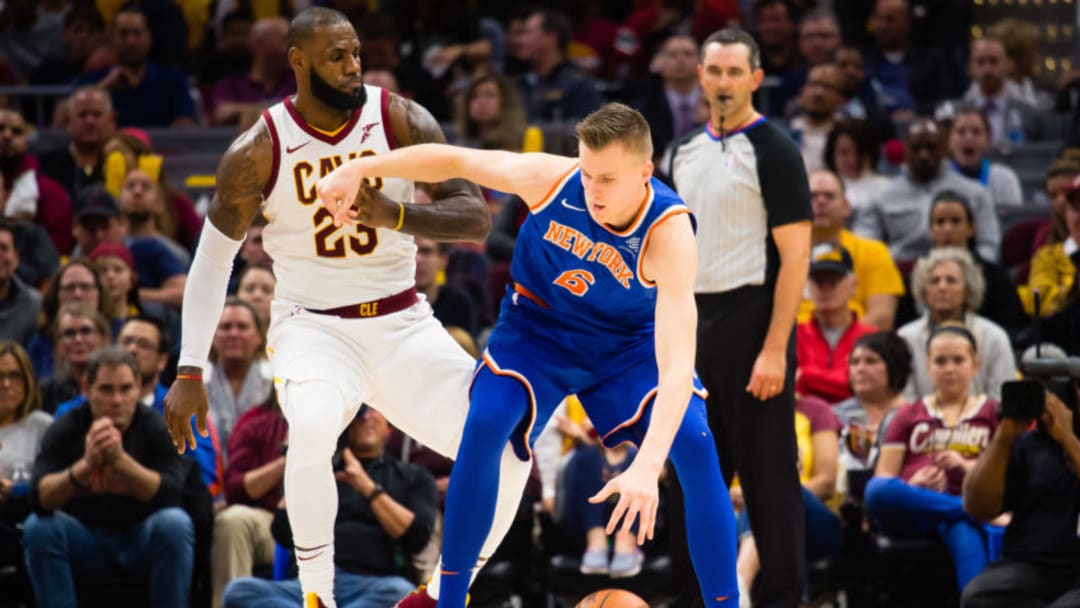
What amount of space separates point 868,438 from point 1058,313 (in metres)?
1.22

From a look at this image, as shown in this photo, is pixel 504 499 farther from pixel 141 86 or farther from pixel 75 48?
Answer: pixel 75 48

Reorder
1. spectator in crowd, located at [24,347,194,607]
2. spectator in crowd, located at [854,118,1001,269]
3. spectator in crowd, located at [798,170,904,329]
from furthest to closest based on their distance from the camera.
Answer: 1. spectator in crowd, located at [854,118,1001,269]
2. spectator in crowd, located at [798,170,904,329]
3. spectator in crowd, located at [24,347,194,607]

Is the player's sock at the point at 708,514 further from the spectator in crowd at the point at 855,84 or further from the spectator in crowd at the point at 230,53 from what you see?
the spectator in crowd at the point at 230,53

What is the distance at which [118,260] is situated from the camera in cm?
920

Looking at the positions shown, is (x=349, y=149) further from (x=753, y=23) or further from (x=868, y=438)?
(x=753, y=23)

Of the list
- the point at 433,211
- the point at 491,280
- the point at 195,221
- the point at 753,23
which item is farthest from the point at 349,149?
the point at 753,23

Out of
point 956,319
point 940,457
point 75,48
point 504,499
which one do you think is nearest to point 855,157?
point 956,319

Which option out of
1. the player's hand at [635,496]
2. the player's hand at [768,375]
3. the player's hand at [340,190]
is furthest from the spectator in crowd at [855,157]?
the player's hand at [635,496]

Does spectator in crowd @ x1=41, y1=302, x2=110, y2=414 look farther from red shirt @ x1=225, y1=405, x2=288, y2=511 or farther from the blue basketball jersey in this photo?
the blue basketball jersey


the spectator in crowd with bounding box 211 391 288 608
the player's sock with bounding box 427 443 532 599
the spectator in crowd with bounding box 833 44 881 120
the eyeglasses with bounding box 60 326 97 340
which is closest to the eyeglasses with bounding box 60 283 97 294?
the eyeglasses with bounding box 60 326 97 340

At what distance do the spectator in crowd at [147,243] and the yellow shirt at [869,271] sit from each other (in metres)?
3.91

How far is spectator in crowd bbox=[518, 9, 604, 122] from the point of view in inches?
457

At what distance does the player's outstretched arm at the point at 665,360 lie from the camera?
179 inches

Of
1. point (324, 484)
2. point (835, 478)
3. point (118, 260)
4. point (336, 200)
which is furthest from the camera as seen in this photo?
point (118, 260)
